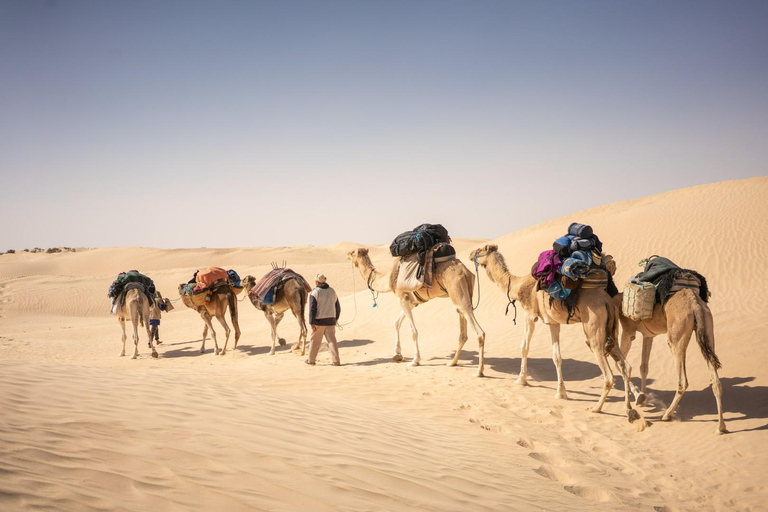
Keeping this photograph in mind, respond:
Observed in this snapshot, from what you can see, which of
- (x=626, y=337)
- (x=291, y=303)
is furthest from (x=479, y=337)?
(x=291, y=303)

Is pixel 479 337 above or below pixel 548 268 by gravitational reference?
below

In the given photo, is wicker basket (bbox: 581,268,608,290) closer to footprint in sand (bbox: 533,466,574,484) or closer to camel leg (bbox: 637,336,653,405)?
camel leg (bbox: 637,336,653,405)

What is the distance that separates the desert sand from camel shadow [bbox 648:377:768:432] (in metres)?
0.04

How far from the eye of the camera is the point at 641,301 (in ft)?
22.3

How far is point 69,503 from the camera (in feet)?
7.84

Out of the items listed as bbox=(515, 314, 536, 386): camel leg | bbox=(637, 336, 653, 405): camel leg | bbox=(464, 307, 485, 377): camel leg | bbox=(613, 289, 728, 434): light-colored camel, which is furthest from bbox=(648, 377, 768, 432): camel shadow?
bbox=(464, 307, 485, 377): camel leg

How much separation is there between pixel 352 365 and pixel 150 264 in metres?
48.7

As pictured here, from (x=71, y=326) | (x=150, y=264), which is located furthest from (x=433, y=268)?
(x=150, y=264)

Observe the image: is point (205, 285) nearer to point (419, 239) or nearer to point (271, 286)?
point (271, 286)

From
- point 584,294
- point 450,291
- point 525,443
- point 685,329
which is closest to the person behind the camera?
point 525,443

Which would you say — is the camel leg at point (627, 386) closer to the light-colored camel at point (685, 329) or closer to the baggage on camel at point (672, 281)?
the light-colored camel at point (685, 329)

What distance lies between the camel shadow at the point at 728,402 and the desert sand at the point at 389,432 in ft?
0.12

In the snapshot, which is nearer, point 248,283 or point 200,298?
point 200,298

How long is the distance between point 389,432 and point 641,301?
4.06 m
